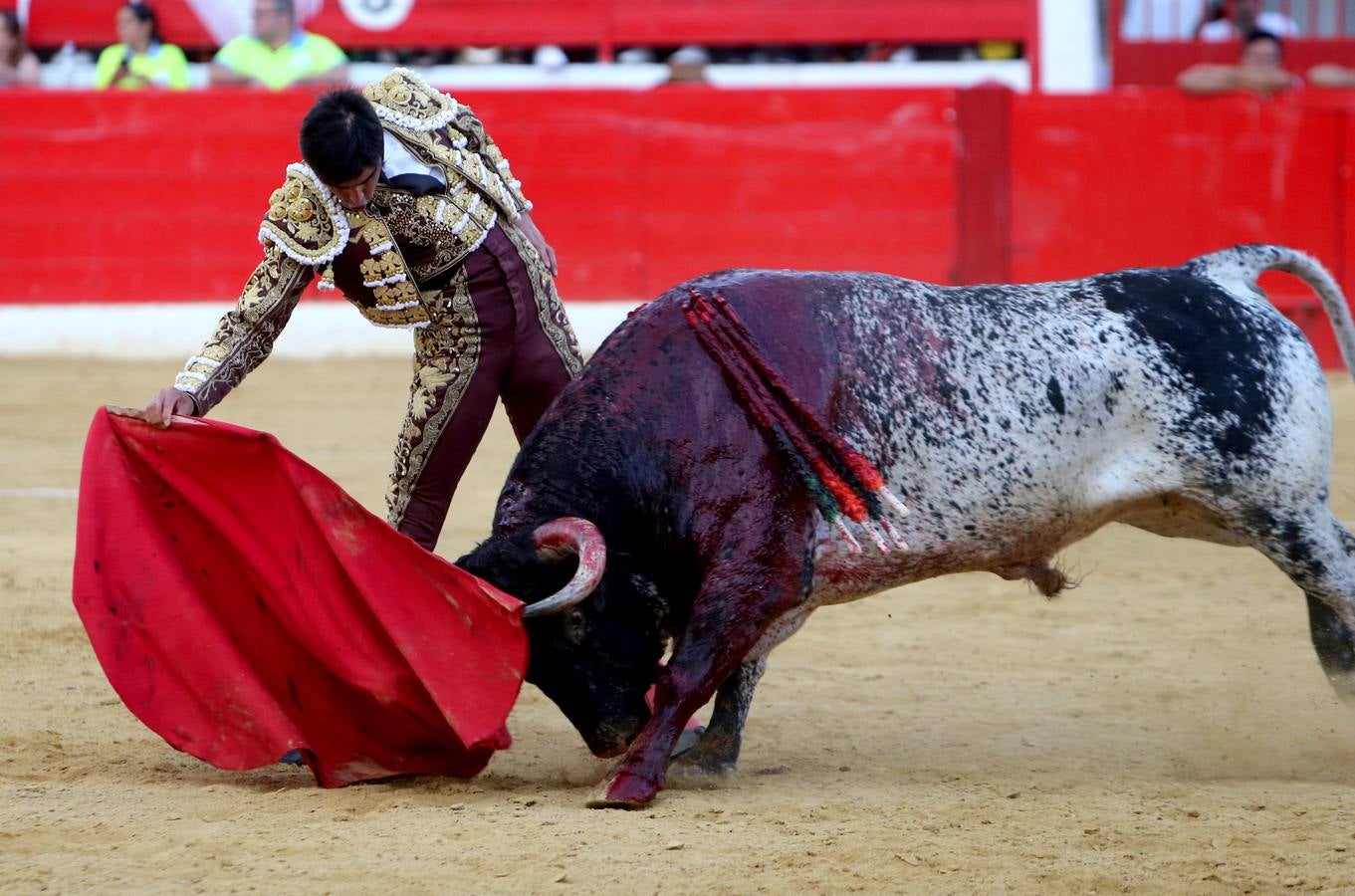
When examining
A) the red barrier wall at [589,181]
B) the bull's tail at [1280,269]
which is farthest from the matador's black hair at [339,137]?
the red barrier wall at [589,181]

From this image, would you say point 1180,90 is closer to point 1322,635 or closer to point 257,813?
point 1322,635

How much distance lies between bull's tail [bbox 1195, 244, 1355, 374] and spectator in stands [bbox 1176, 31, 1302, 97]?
17.5 ft

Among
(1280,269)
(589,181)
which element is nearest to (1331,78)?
(589,181)

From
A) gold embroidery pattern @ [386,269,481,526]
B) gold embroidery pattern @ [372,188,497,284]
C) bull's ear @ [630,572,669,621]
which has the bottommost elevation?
bull's ear @ [630,572,669,621]

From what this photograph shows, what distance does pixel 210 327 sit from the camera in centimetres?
873

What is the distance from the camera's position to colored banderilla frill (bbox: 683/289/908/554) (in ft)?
10.4

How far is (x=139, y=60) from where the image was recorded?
919cm

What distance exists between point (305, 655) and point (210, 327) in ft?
19.1

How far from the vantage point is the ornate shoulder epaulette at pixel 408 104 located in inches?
134

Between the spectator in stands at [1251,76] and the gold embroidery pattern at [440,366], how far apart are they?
6244mm

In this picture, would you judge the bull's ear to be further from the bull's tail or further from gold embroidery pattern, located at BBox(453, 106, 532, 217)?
the bull's tail

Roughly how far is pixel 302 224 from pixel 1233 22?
26.0 ft

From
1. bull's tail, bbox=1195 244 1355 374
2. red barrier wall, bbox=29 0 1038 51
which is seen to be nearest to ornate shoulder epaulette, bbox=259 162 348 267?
bull's tail, bbox=1195 244 1355 374

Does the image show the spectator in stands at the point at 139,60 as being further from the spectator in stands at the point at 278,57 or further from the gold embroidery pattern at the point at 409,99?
the gold embroidery pattern at the point at 409,99
